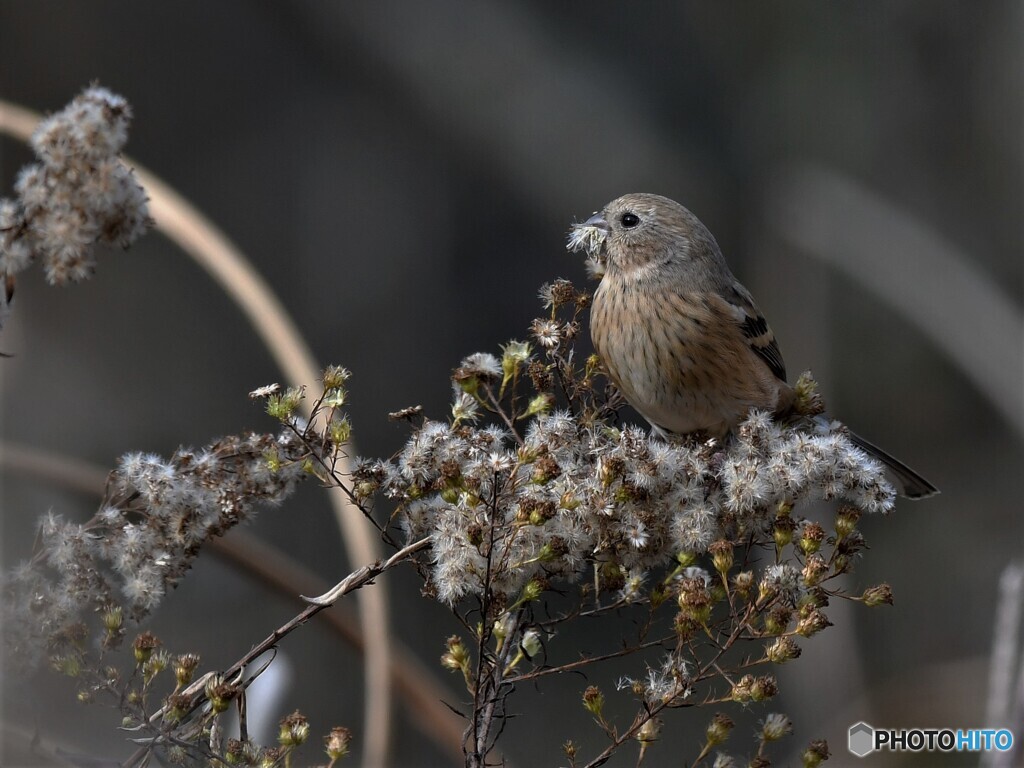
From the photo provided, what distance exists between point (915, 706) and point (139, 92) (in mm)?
6115

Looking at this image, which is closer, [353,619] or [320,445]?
[320,445]

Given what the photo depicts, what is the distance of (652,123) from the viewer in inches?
338

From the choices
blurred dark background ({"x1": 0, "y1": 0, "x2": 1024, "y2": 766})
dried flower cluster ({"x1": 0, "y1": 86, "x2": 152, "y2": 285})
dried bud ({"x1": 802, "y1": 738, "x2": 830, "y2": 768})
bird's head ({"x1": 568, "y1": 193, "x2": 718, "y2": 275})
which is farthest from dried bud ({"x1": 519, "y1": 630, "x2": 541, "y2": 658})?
blurred dark background ({"x1": 0, "y1": 0, "x2": 1024, "y2": 766})

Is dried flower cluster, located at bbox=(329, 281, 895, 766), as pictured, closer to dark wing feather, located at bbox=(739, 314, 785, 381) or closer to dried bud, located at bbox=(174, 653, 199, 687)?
dried bud, located at bbox=(174, 653, 199, 687)

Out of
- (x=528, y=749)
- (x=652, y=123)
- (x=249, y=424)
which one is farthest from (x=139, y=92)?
(x=528, y=749)

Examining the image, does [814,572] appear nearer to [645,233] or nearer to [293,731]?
[293,731]

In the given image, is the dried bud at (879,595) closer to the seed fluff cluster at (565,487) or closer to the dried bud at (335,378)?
the seed fluff cluster at (565,487)

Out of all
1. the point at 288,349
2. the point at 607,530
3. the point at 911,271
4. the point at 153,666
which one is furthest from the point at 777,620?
the point at 911,271

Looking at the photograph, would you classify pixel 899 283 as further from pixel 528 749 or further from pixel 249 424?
pixel 249 424

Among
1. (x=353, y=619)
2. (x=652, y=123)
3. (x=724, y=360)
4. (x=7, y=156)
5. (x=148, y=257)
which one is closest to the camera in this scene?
(x=353, y=619)

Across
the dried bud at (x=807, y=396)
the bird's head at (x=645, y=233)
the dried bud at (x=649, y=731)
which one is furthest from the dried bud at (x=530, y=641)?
the bird's head at (x=645, y=233)

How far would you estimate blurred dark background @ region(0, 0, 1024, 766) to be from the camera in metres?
A: 6.07

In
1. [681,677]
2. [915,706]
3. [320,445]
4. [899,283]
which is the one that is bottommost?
[681,677]

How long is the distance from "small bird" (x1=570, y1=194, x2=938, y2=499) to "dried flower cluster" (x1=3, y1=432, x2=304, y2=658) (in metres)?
1.47
